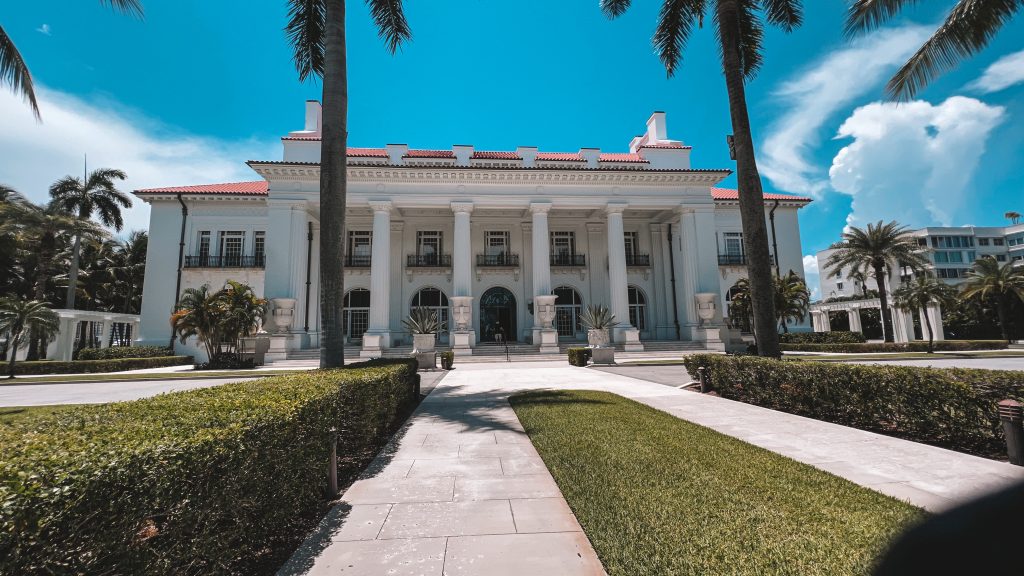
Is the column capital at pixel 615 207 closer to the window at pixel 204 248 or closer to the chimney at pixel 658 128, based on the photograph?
the chimney at pixel 658 128

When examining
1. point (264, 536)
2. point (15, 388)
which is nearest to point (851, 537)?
point (264, 536)

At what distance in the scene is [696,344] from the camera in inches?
982

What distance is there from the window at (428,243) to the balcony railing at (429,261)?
0.26m

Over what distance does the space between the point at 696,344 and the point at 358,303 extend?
2138 cm

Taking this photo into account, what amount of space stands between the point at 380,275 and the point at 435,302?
593 cm

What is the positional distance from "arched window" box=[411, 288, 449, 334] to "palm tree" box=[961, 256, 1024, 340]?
128 feet

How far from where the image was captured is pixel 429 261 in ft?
97.9

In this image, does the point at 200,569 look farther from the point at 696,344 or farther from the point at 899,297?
the point at 899,297

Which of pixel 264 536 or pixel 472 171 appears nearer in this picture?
pixel 264 536

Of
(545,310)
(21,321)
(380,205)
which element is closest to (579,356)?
(545,310)

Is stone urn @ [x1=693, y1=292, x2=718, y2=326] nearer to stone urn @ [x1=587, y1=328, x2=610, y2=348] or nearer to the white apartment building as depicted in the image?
stone urn @ [x1=587, y1=328, x2=610, y2=348]

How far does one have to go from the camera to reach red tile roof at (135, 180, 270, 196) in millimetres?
27906

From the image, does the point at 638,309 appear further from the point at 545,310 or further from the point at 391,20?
the point at 391,20

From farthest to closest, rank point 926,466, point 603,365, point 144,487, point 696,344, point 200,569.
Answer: point 696,344, point 603,365, point 926,466, point 200,569, point 144,487
